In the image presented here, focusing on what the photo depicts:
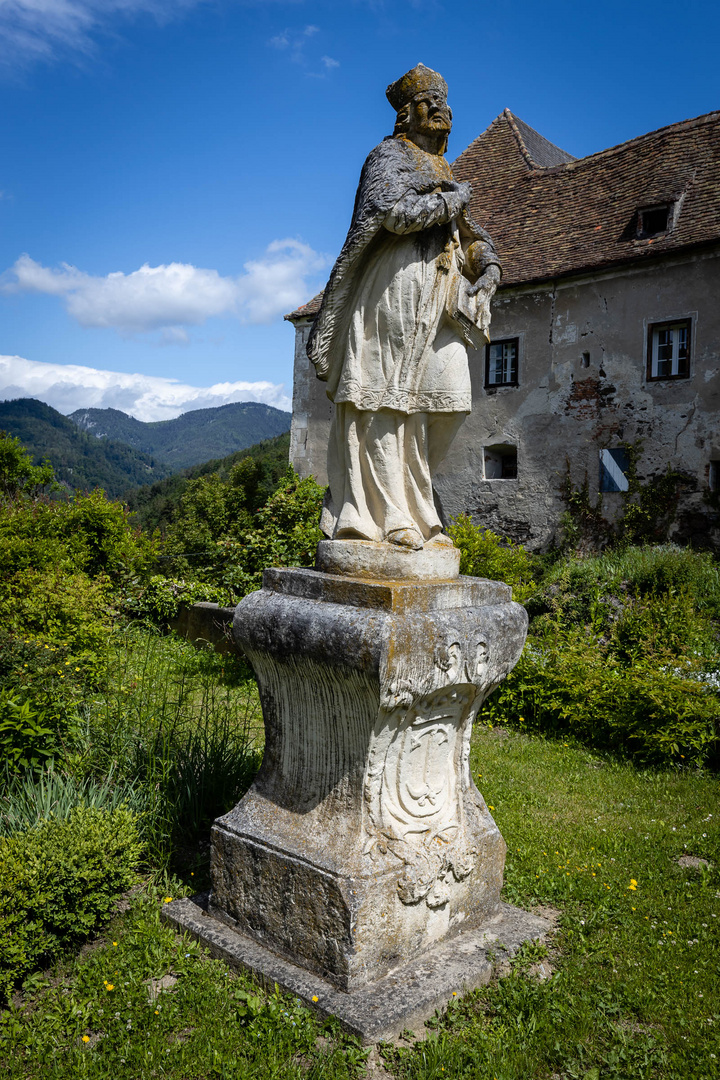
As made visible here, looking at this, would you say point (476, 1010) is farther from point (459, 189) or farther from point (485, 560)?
point (485, 560)

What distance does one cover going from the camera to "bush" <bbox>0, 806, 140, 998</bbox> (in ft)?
10.2

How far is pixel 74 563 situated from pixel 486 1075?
875 centimetres

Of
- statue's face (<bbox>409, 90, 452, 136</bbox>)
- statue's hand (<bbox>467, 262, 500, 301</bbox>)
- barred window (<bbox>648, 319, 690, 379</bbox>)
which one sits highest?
barred window (<bbox>648, 319, 690, 379</bbox>)

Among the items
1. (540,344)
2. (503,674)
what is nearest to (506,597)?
(503,674)

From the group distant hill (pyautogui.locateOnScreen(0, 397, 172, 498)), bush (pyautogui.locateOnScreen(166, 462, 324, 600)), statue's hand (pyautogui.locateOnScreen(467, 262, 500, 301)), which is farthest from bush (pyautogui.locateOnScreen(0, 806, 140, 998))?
distant hill (pyautogui.locateOnScreen(0, 397, 172, 498))

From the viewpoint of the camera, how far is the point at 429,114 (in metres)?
3.53

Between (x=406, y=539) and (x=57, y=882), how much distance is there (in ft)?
6.75

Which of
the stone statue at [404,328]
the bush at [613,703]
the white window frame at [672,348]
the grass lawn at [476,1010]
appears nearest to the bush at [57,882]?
the grass lawn at [476,1010]

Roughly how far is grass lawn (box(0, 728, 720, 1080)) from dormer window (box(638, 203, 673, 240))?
13980 mm

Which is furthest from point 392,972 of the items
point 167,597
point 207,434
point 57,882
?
point 207,434

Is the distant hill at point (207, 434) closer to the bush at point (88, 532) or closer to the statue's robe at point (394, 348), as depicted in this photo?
the bush at point (88, 532)

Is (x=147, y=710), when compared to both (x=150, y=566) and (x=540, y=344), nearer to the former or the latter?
(x=150, y=566)

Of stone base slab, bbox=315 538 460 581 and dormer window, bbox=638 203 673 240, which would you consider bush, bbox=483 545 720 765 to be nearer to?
stone base slab, bbox=315 538 460 581

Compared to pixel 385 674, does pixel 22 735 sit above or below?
below
